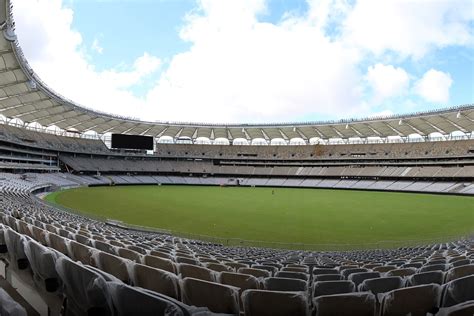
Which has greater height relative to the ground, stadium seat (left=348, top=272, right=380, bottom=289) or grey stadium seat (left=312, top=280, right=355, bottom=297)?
grey stadium seat (left=312, top=280, right=355, bottom=297)

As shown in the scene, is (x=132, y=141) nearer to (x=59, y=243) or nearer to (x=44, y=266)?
(x=59, y=243)

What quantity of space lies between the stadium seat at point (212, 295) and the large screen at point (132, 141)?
73927mm

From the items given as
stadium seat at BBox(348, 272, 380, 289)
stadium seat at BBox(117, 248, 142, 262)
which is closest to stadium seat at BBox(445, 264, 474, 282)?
stadium seat at BBox(348, 272, 380, 289)

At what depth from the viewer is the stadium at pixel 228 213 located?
10.8ft

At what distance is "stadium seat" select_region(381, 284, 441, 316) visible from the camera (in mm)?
3135

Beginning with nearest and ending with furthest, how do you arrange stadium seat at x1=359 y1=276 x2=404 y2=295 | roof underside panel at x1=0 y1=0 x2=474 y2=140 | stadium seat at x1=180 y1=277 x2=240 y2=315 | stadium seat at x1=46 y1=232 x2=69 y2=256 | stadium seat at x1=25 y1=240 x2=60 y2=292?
stadium seat at x1=180 y1=277 x2=240 y2=315 → stadium seat at x1=25 y1=240 x2=60 y2=292 → stadium seat at x1=359 y1=276 x2=404 y2=295 → stadium seat at x1=46 y1=232 x2=69 y2=256 → roof underside panel at x1=0 y1=0 x2=474 y2=140

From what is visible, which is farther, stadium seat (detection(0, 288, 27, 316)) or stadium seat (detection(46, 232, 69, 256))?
stadium seat (detection(46, 232, 69, 256))

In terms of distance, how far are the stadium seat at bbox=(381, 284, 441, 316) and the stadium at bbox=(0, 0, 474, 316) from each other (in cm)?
1

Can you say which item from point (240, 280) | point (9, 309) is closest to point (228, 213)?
point (240, 280)


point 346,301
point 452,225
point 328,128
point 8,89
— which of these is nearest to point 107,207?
point 8,89

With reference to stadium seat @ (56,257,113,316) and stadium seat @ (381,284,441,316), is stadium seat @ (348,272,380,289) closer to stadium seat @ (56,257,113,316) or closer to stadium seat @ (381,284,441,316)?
stadium seat @ (381,284,441,316)

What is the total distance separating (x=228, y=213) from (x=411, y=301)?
2684 centimetres

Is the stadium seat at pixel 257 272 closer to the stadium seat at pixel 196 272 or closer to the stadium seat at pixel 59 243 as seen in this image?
the stadium seat at pixel 196 272

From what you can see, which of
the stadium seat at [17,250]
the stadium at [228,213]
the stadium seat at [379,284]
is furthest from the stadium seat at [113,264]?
the stadium seat at [379,284]
